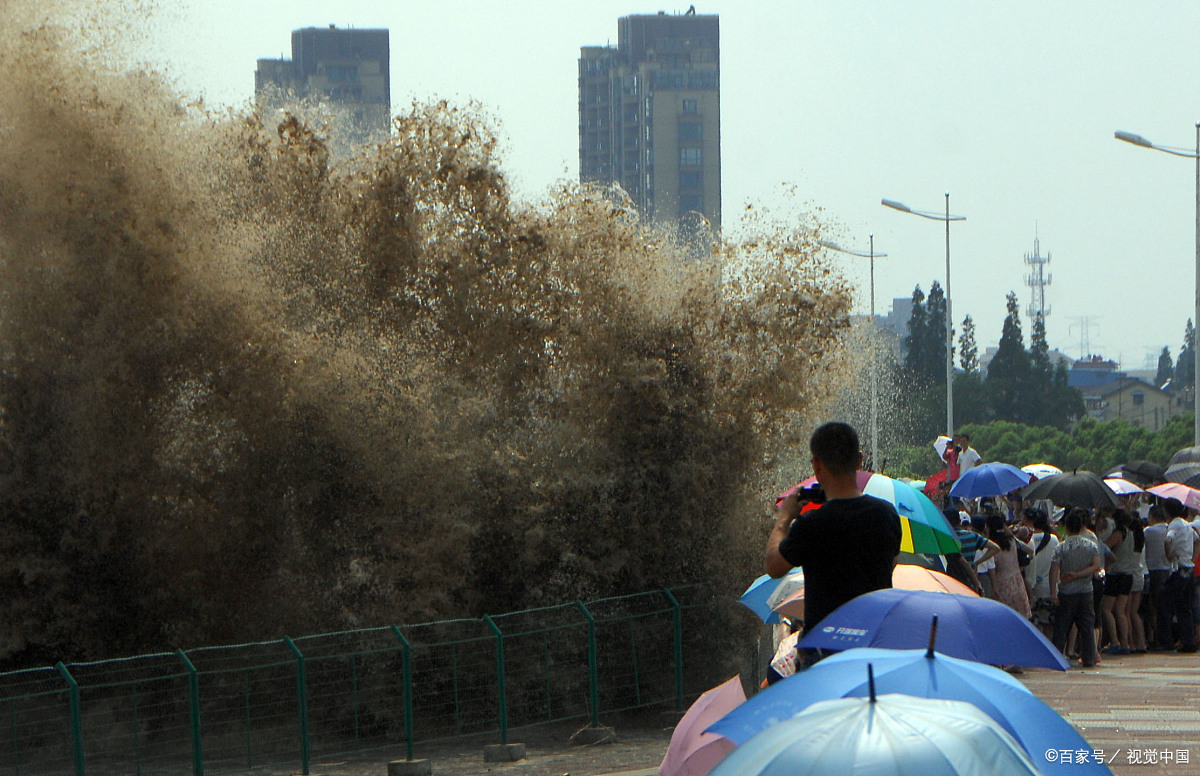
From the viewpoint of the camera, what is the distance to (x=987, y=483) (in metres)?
16.6

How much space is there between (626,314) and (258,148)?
13.7ft

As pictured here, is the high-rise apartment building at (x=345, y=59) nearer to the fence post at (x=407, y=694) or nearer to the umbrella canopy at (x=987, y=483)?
the umbrella canopy at (x=987, y=483)

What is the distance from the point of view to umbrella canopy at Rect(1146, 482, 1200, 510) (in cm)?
1603

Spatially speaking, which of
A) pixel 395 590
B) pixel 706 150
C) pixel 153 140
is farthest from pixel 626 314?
pixel 706 150

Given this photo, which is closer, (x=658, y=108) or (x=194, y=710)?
(x=194, y=710)

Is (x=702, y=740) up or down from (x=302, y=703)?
up

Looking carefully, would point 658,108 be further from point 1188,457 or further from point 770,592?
point 770,592

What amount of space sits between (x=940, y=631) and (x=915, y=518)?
4.26 m

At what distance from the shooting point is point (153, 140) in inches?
467

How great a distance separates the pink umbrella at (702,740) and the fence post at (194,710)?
18.9 feet

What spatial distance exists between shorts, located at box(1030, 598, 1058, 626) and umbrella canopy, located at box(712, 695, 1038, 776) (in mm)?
11198

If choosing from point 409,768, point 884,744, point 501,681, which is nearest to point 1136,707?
point 501,681

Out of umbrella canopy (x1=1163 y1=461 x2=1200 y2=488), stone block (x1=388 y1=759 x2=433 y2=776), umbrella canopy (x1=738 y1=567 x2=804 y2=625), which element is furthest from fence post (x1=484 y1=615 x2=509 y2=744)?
umbrella canopy (x1=1163 y1=461 x2=1200 y2=488)

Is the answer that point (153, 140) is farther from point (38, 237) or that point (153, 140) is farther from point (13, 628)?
point (13, 628)
